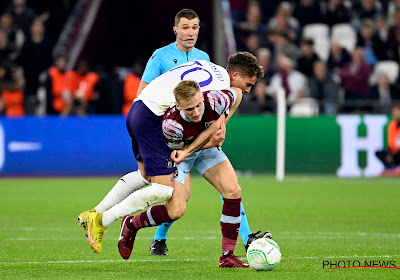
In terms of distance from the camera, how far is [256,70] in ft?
25.4

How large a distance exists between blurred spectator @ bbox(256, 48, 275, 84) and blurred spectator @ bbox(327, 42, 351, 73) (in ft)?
4.81

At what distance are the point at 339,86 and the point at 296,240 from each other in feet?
36.0

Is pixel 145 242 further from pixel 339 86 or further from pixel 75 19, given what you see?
pixel 75 19

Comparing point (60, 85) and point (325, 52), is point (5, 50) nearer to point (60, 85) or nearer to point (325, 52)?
point (60, 85)

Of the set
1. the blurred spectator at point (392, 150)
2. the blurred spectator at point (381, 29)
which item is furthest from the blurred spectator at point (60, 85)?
the blurred spectator at point (381, 29)

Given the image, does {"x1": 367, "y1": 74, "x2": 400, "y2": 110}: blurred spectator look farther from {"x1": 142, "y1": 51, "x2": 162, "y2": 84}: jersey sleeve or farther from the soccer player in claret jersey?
the soccer player in claret jersey

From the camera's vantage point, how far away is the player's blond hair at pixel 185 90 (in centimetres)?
704

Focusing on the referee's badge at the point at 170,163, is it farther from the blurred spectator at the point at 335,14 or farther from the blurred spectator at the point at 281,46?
the blurred spectator at the point at 335,14

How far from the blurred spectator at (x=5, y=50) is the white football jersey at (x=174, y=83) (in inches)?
537

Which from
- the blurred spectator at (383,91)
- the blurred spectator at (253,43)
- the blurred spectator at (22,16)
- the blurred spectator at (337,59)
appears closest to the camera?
the blurred spectator at (383,91)

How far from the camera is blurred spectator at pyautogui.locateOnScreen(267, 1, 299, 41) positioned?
2100 centimetres

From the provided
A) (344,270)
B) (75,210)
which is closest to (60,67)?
(75,210)

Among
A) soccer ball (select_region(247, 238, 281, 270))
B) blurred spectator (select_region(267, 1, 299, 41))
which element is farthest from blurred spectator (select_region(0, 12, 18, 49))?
soccer ball (select_region(247, 238, 281, 270))

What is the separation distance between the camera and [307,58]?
20203 mm
